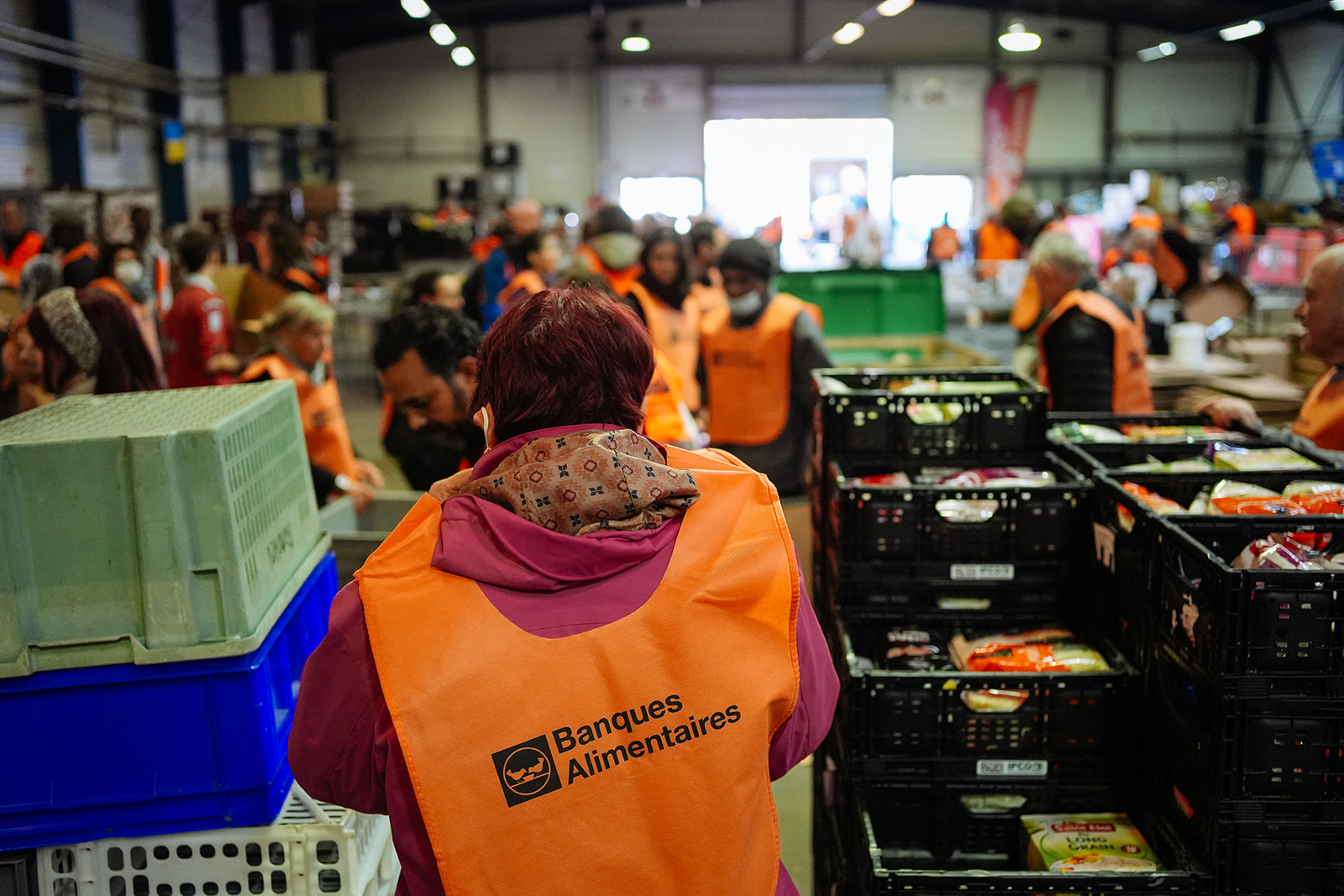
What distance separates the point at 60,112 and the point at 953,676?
1231cm

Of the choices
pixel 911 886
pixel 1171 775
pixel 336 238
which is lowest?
pixel 911 886

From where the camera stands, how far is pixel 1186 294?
7.73 m

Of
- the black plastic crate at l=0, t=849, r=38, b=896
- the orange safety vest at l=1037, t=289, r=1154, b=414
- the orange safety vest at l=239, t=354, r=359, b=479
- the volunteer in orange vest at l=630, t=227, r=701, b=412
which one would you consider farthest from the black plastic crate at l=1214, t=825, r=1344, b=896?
the volunteer in orange vest at l=630, t=227, r=701, b=412

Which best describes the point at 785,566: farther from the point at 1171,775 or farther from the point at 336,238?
the point at 336,238

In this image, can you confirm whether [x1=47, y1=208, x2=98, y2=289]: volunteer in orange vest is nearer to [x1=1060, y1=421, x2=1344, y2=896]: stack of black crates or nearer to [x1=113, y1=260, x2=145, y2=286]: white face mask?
[x1=113, y1=260, x2=145, y2=286]: white face mask

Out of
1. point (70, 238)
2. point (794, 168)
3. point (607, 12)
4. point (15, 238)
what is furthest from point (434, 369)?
point (607, 12)

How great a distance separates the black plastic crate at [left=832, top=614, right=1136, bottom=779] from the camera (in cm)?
224

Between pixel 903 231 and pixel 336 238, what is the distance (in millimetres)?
11944

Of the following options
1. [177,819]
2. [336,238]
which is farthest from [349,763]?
[336,238]

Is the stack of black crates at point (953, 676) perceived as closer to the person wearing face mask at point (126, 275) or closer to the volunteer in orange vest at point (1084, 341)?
the volunteer in orange vest at point (1084, 341)

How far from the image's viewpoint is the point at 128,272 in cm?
584

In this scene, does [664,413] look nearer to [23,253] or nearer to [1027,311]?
[1027,311]

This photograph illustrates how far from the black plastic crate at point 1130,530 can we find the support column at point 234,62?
16020 mm

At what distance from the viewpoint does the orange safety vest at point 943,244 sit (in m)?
13.0
